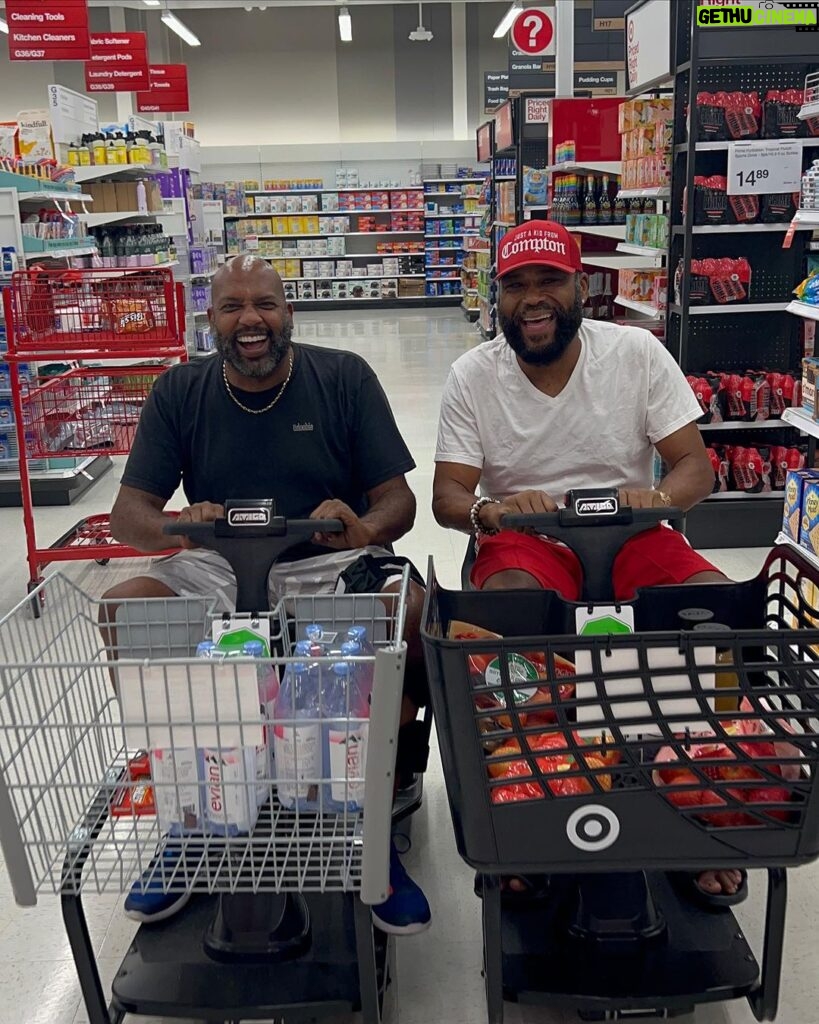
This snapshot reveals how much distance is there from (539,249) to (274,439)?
780mm

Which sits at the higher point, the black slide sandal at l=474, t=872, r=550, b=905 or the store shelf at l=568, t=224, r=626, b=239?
the store shelf at l=568, t=224, r=626, b=239

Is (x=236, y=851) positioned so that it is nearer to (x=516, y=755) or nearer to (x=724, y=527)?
(x=516, y=755)

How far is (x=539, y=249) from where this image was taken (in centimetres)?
246

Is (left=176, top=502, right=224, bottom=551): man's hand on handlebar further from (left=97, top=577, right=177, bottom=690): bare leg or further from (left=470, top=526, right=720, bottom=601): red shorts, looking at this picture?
(left=470, top=526, right=720, bottom=601): red shorts

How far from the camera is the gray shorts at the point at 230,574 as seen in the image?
7.89 feet

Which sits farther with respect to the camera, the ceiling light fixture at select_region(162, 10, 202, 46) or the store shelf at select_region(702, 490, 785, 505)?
the ceiling light fixture at select_region(162, 10, 202, 46)

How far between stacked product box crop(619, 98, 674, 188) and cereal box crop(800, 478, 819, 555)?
76.8 inches

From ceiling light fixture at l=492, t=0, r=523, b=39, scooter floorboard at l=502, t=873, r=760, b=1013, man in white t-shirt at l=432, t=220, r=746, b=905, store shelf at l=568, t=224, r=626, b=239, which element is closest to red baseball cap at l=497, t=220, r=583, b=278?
man in white t-shirt at l=432, t=220, r=746, b=905

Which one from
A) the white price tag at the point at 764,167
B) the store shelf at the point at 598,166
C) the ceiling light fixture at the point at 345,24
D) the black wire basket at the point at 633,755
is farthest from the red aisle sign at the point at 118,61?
the black wire basket at the point at 633,755

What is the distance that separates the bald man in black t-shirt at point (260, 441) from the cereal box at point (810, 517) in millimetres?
1494

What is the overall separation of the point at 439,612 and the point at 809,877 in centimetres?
114

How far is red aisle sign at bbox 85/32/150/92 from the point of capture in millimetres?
11578

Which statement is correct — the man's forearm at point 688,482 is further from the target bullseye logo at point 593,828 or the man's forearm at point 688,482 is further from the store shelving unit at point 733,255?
the store shelving unit at point 733,255

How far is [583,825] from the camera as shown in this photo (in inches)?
57.9
